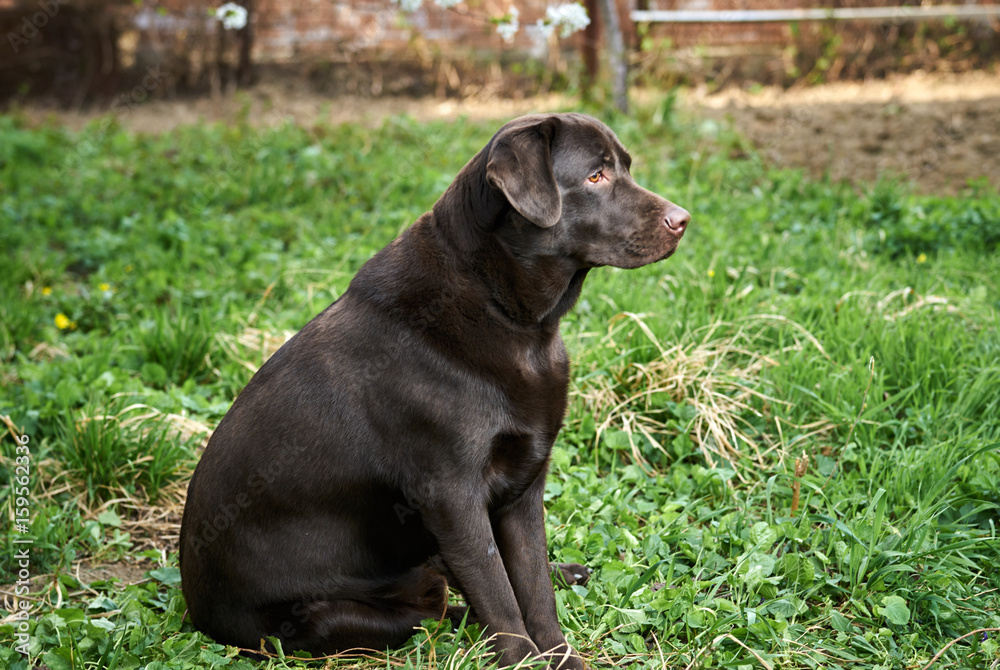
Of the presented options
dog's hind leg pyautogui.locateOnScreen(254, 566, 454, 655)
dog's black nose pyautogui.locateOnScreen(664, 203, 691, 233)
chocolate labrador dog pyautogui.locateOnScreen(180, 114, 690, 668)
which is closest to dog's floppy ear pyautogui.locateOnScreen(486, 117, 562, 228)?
chocolate labrador dog pyautogui.locateOnScreen(180, 114, 690, 668)

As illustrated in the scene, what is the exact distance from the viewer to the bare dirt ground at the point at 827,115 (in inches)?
234

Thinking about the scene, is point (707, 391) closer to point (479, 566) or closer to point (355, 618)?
point (479, 566)

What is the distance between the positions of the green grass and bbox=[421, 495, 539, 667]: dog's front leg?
5.3 inches

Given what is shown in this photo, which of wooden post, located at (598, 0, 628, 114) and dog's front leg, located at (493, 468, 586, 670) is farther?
wooden post, located at (598, 0, 628, 114)

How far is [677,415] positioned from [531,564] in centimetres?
118

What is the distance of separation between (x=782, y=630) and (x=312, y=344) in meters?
1.55

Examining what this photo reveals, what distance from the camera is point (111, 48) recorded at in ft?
31.6

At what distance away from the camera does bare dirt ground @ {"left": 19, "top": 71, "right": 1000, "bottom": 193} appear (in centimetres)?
594

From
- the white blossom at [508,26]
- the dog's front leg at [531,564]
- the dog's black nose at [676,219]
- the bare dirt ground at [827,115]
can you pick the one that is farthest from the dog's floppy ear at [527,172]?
the bare dirt ground at [827,115]

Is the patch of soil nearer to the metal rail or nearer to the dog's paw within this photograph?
the metal rail

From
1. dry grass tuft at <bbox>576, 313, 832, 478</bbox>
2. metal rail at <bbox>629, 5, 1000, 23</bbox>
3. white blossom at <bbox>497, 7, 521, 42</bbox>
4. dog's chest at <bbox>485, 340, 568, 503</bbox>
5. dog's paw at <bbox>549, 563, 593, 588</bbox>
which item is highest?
white blossom at <bbox>497, 7, 521, 42</bbox>

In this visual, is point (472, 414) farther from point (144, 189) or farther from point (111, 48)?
point (111, 48)

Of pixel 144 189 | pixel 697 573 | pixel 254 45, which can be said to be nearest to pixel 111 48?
pixel 254 45

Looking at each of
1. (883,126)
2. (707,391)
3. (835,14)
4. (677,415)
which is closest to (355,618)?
(677,415)
